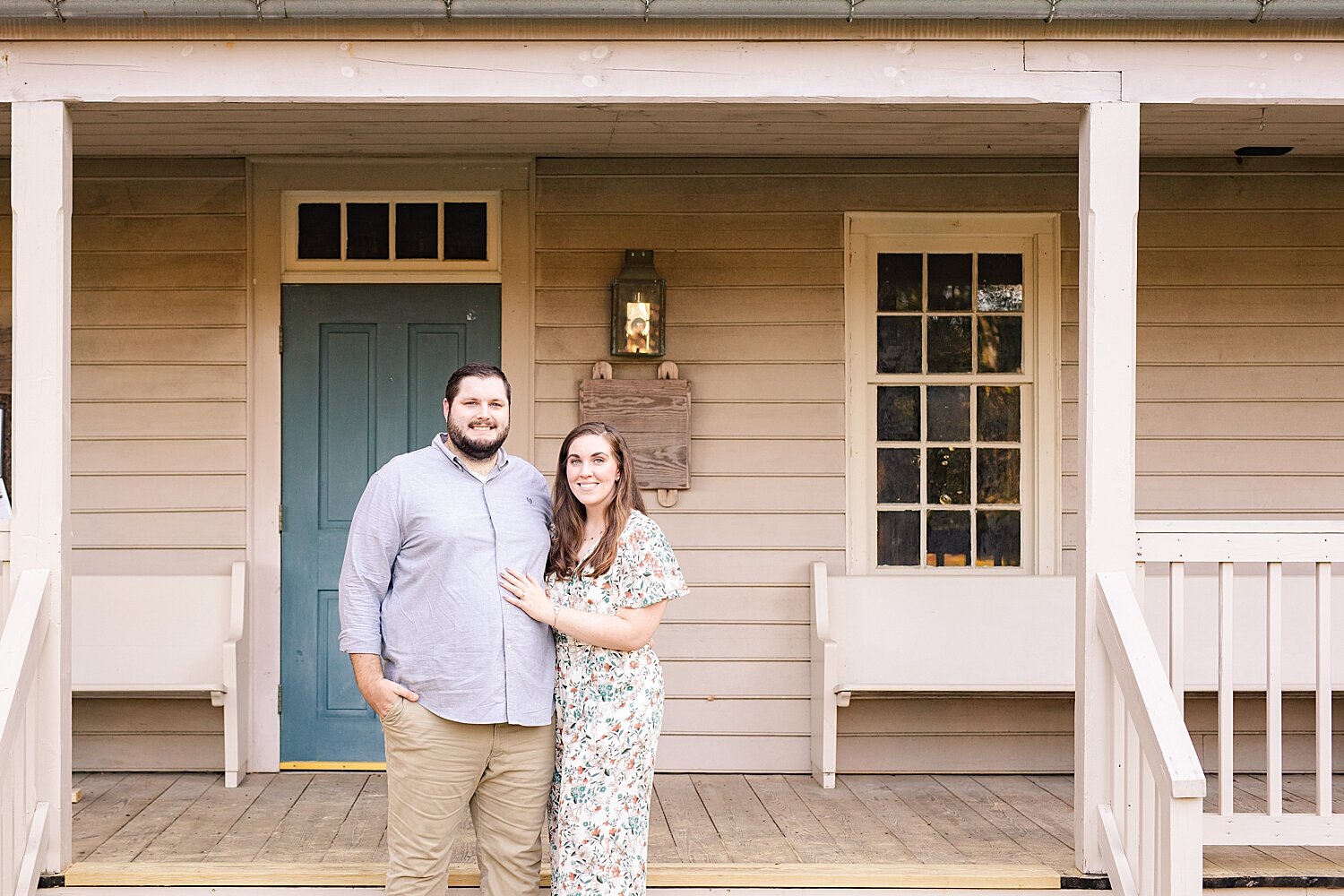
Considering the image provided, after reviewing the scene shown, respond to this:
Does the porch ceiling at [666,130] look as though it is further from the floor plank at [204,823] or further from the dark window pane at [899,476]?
the floor plank at [204,823]

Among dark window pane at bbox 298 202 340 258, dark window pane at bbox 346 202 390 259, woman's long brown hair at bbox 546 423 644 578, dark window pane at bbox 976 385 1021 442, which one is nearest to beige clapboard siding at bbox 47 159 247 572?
dark window pane at bbox 298 202 340 258

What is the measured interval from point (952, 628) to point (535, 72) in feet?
9.06

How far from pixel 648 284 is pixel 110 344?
2185mm

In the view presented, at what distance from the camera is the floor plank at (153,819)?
12.0 ft

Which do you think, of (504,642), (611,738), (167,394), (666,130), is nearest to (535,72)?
(666,130)

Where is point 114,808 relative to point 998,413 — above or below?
below

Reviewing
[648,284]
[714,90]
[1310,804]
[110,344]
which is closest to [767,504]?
[648,284]

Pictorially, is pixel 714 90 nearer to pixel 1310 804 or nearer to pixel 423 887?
pixel 423 887

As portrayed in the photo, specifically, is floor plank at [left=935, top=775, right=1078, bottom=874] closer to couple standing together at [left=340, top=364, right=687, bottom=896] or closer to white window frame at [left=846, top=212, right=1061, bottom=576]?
white window frame at [left=846, top=212, right=1061, bottom=576]

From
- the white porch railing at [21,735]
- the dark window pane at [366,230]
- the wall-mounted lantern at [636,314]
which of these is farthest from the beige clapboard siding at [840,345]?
the white porch railing at [21,735]

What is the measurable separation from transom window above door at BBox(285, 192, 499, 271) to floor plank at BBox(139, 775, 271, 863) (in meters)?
2.05

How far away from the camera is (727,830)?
4.03 metres

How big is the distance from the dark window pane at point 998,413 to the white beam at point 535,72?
177 centimetres

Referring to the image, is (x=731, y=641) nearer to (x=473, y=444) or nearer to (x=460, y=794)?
(x=460, y=794)
